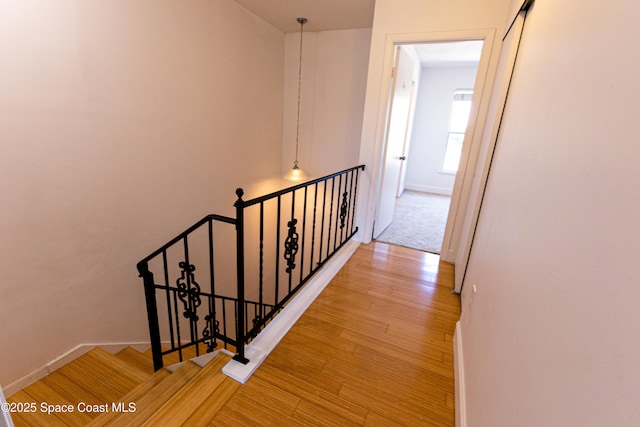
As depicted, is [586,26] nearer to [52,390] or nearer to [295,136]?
[52,390]

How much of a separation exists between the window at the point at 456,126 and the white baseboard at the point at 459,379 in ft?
15.6

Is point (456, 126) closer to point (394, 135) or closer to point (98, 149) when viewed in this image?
point (394, 135)

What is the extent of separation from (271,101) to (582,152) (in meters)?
3.73

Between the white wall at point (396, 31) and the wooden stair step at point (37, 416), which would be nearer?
the wooden stair step at point (37, 416)

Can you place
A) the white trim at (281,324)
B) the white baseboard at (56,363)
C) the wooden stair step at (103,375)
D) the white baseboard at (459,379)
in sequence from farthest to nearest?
the wooden stair step at (103,375)
the white baseboard at (56,363)
the white trim at (281,324)
the white baseboard at (459,379)

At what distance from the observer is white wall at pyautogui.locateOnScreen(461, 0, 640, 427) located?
1.52ft

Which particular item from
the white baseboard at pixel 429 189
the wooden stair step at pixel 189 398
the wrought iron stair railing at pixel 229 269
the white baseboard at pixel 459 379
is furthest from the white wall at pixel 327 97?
the white baseboard at pixel 429 189

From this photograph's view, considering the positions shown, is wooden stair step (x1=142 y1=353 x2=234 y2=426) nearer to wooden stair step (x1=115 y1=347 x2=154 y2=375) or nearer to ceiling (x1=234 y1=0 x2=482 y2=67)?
wooden stair step (x1=115 y1=347 x2=154 y2=375)

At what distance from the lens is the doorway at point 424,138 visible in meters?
3.33

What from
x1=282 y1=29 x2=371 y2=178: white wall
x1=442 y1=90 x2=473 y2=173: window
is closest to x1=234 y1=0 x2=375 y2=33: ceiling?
x1=282 y1=29 x2=371 y2=178: white wall

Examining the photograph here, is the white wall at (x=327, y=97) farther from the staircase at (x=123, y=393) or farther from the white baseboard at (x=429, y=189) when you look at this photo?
the white baseboard at (x=429, y=189)

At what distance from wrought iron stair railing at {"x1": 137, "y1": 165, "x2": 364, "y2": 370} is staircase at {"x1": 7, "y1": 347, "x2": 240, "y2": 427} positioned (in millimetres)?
181

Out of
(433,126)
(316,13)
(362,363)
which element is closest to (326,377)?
(362,363)

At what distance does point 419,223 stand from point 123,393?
380 centimetres
